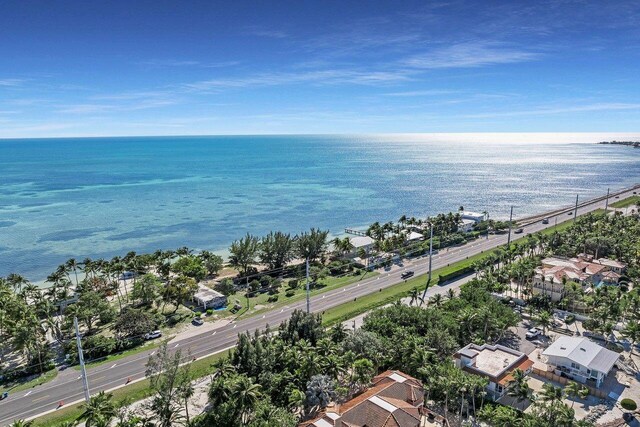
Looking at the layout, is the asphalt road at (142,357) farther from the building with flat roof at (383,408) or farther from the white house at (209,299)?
the building with flat roof at (383,408)

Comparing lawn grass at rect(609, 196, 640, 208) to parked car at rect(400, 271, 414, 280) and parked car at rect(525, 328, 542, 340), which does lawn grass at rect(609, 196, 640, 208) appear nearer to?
parked car at rect(400, 271, 414, 280)

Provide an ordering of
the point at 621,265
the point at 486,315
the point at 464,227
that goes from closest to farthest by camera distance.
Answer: the point at 486,315
the point at 621,265
the point at 464,227

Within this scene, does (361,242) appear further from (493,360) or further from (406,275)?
(493,360)

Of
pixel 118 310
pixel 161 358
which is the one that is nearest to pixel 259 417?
pixel 161 358

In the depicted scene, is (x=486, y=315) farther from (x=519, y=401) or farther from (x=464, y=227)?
(x=464, y=227)

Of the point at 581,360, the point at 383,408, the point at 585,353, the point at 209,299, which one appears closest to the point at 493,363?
the point at 581,360

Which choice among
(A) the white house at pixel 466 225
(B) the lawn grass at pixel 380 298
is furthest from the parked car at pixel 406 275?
(A) the white house at pixel 466 225
